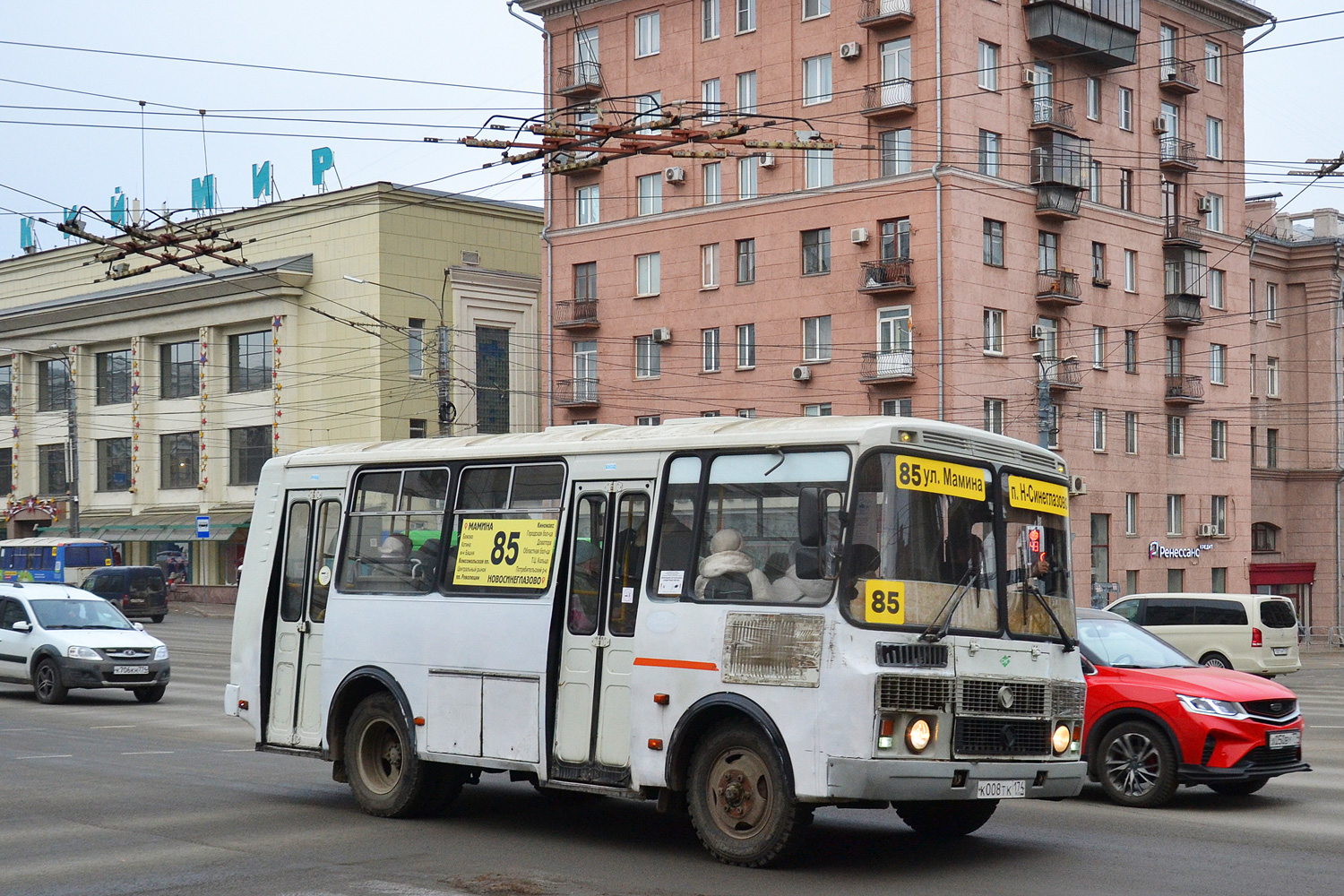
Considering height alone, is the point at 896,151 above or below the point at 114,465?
above

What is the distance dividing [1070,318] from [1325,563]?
22764mm

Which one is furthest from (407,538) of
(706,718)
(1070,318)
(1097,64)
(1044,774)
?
(1097,64)

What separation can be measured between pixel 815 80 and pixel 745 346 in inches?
338

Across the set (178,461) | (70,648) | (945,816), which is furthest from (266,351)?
(945,816)

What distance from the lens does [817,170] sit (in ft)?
164

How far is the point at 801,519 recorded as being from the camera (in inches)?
377

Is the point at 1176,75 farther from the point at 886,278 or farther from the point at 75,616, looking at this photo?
the point at 75,616

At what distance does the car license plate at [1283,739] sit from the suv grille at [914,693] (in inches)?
183

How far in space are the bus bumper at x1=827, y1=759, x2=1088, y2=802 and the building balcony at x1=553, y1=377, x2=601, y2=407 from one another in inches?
1821

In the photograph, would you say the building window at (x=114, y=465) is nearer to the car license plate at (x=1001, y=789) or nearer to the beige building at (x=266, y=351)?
the beige building at (x=266, y=351)

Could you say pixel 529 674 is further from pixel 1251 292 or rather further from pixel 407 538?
pixel 1251 292

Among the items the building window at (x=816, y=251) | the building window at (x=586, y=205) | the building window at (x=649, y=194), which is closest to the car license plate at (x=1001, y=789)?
the building window at (x=816, y=251)

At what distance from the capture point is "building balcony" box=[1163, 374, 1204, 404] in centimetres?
5597

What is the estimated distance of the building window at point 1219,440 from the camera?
193 ft
